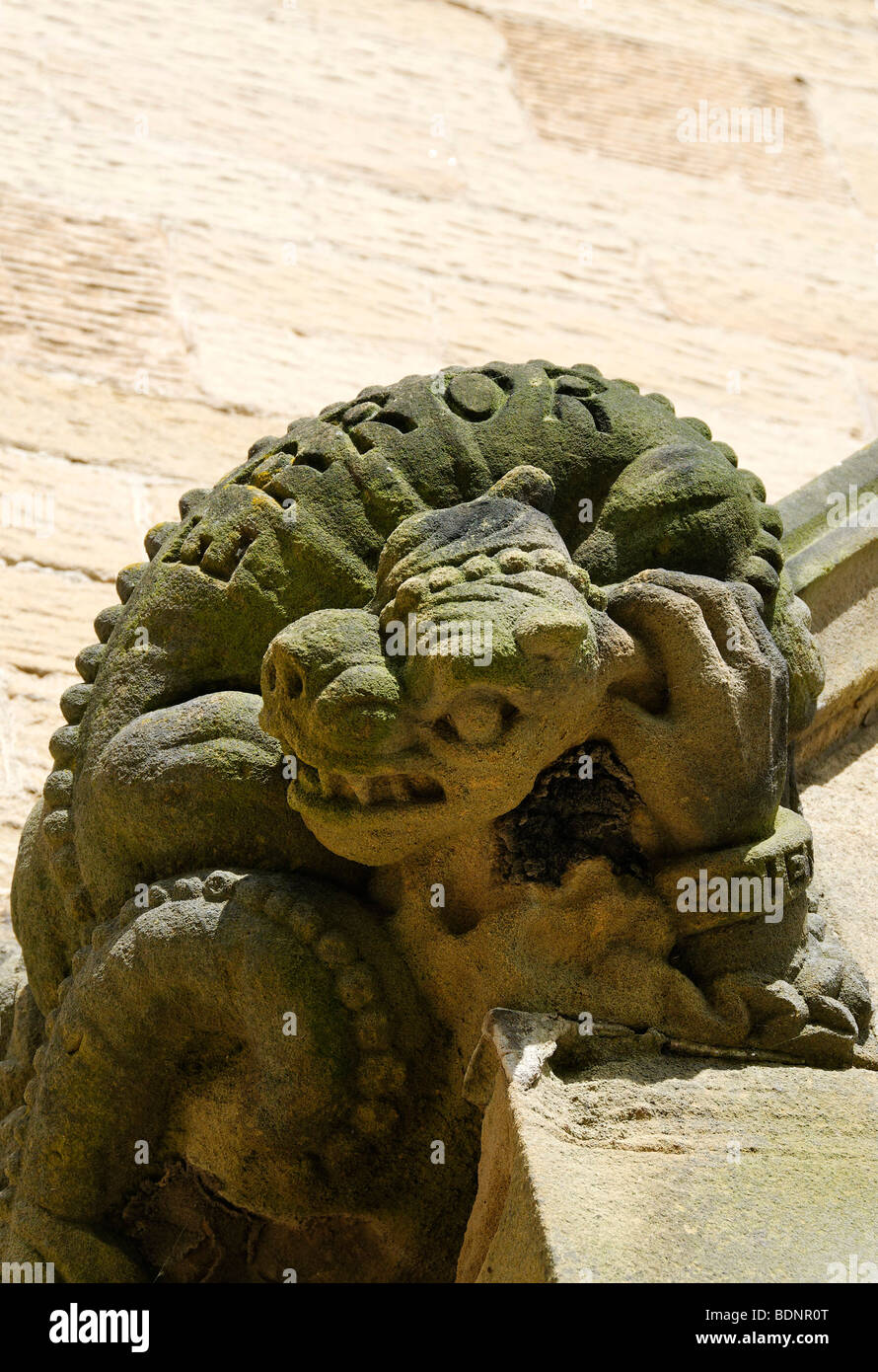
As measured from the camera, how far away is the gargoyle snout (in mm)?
1262

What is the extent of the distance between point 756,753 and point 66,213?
8.95ft

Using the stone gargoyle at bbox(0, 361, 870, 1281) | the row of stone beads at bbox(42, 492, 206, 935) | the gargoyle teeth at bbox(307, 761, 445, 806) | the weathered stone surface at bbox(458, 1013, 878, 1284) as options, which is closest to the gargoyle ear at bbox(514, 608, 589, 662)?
the stone gargoyle at bbox(0, 361, 870, 1281)

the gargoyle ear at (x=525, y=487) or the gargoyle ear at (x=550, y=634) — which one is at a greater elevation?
the gargoyle ear at (x=525, y=487)

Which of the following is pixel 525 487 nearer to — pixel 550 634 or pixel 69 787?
pixel 550 634

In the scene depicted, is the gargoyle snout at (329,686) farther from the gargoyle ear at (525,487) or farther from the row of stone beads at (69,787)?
the row of stone beads at (69,787)

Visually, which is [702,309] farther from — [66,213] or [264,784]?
[264,784]

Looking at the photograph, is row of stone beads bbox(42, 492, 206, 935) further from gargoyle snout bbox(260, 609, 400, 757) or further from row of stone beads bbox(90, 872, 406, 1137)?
gargoyle snout bbox(260, 609, 400, 757)

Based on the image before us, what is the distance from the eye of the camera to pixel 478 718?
1256 mm

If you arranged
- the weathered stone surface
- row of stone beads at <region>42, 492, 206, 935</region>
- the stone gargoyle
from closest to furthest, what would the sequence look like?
the weathered stone surface → the stone gargoyle → row of stone beads at <region>42, 492, 206, 935</region>

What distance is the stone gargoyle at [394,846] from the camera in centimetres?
137

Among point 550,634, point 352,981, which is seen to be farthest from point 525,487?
point 352,981

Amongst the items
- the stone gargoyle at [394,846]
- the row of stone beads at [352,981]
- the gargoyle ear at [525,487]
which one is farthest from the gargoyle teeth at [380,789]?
the gargoyle ear at [525,487]

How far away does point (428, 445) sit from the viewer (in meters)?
1.50

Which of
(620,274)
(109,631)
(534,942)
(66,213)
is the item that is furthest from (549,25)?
→ (534,942)
